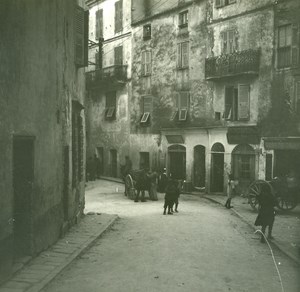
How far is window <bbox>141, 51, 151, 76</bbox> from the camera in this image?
3192 centimetres

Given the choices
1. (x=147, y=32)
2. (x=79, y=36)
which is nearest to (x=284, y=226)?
(x=79, y=36)

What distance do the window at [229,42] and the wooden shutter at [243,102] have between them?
2154 mm

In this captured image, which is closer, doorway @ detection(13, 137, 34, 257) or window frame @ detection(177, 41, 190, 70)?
doorway @ detection(13, 137, 34, 257)

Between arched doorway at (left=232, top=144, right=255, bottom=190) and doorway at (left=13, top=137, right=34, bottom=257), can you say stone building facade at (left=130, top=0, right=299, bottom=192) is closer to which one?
arched doorway at (left=232, top=144, right=255, bottom=190)

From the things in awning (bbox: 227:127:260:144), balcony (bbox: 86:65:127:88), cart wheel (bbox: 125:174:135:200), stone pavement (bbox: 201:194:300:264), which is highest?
balcony (bbox: 86:65:127:88)

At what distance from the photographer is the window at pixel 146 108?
104 feet

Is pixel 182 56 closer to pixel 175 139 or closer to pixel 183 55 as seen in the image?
pixel 183 55

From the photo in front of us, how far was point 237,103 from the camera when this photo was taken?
Result: 83.5 ft

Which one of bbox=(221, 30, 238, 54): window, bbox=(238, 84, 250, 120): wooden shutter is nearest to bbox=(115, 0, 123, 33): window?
bbox=(221, 30, 238, 54): window

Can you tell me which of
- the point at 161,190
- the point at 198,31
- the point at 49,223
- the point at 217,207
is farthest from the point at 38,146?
the point at 198,31

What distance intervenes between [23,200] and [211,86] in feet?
62.4

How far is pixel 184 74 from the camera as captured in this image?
28953mm

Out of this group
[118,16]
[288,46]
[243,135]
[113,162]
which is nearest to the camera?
[288,46]

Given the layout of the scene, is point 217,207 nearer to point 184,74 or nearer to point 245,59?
point 245,59
